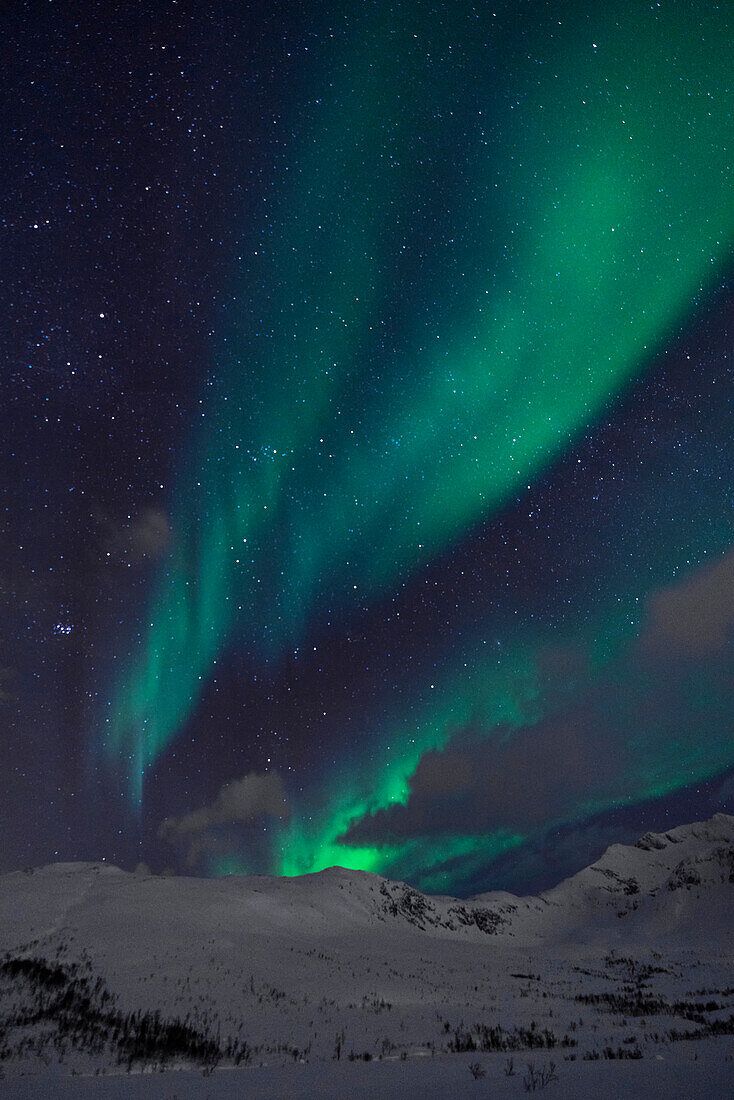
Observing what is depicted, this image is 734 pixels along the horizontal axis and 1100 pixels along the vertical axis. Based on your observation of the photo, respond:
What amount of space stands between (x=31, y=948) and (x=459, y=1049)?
2353 cm

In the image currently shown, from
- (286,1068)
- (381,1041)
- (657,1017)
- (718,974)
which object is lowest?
(718,974)

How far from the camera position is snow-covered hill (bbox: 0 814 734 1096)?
11961 millimetres

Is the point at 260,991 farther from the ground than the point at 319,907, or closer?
farther from the ground

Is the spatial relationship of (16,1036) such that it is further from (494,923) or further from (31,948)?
(494,923)

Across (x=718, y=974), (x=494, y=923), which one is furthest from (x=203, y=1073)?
(x=494, y=923)

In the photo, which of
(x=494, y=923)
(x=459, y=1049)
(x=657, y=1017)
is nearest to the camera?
(x=459, y=1049)

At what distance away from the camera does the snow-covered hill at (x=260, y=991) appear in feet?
39.2

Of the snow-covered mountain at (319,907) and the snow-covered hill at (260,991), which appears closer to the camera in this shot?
the snow-covered hill at (260,991)

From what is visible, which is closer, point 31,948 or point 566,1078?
point 566,1078

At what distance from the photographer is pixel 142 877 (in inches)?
2393

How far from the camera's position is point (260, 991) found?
70.0 feet

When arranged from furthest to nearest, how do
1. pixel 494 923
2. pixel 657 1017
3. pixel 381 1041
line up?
1. pixel 494 923
2. pixel 657 1017
3. pixel 381 1041

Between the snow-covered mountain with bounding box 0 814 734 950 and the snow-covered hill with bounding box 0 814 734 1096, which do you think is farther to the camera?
the snow-covered mountain with bounding box 0 814 734 950

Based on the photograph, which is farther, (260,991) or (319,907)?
(319,907)
